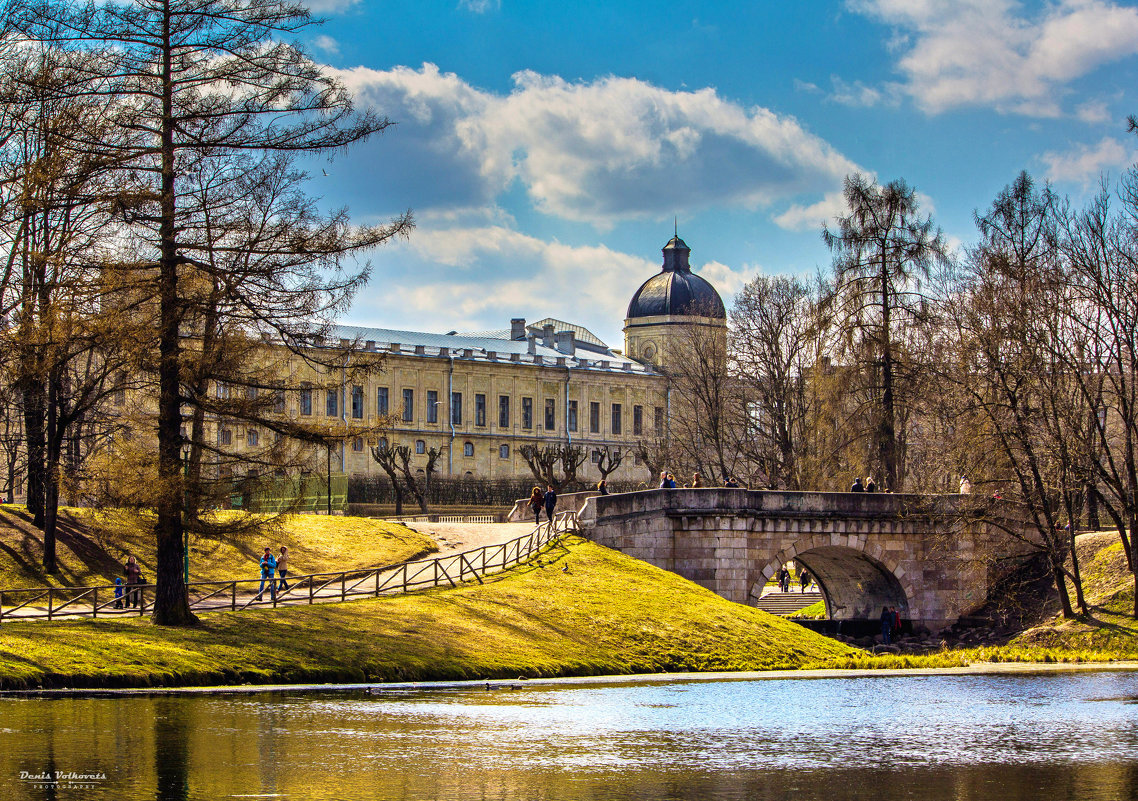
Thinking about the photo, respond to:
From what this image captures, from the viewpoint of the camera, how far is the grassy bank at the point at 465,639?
2348 centimetres

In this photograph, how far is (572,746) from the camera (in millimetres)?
17609

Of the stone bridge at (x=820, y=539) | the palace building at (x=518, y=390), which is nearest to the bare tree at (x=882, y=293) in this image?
the stone bridge at (x=820, y=539)

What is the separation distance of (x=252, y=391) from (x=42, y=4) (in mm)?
8425

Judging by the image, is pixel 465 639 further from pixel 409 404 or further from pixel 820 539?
pixel 409 404

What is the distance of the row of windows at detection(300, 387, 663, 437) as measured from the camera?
95125 millimetres

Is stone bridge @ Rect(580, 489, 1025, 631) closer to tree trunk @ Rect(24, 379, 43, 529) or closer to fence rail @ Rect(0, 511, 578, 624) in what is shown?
fence rail @ Rect(0, 511, 578, 624)

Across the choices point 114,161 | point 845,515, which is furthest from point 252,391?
point 845,515

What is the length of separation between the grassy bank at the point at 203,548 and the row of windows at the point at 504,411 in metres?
45.3

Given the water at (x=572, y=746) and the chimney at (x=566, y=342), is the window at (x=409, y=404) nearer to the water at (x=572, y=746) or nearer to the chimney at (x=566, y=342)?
the chimney at (x=566, y=342)

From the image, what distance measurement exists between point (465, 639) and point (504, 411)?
73.6 meters

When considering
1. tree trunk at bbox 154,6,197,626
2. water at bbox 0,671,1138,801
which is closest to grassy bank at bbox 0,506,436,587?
tree trunk at bbox 154,6,197,626

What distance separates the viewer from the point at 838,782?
50.3 ft

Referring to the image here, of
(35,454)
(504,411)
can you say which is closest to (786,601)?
(35,454)

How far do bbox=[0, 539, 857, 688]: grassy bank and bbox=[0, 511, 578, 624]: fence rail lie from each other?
0.84 meters
